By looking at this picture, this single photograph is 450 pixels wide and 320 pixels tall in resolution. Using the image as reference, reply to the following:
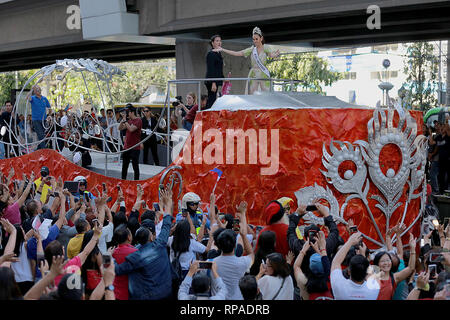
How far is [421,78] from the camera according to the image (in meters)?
30.2

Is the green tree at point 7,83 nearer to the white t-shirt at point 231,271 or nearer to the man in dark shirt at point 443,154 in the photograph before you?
the man in dark shirt at point 443,154

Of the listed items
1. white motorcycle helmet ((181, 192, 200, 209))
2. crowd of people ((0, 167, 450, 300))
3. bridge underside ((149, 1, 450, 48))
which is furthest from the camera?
bridge underside ((149, 1, 450, 48))

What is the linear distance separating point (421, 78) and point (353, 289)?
26.4 m

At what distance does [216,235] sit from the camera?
6.93 m

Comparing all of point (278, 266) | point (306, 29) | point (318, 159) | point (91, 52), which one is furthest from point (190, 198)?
point (91, 52)

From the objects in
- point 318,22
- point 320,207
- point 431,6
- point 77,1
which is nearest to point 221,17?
point 318,22

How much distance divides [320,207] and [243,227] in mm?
920

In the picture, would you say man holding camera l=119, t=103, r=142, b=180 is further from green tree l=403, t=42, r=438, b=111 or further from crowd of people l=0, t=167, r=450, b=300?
green tree l=403, t=42, r=438, b=111

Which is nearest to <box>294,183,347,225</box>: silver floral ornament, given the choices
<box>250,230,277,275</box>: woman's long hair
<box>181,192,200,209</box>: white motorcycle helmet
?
<box>181,192,200,209</box>: white motorcycle helmet

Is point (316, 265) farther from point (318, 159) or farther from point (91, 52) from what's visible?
point (91, 52)

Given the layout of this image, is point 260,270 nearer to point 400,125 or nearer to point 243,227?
point 243,227

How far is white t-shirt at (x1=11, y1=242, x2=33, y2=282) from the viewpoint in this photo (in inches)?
293

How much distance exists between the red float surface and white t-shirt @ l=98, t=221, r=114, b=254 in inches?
125

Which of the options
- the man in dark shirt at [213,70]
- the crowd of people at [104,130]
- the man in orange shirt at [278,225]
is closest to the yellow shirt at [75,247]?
the man in orange shirt at [278,225]
